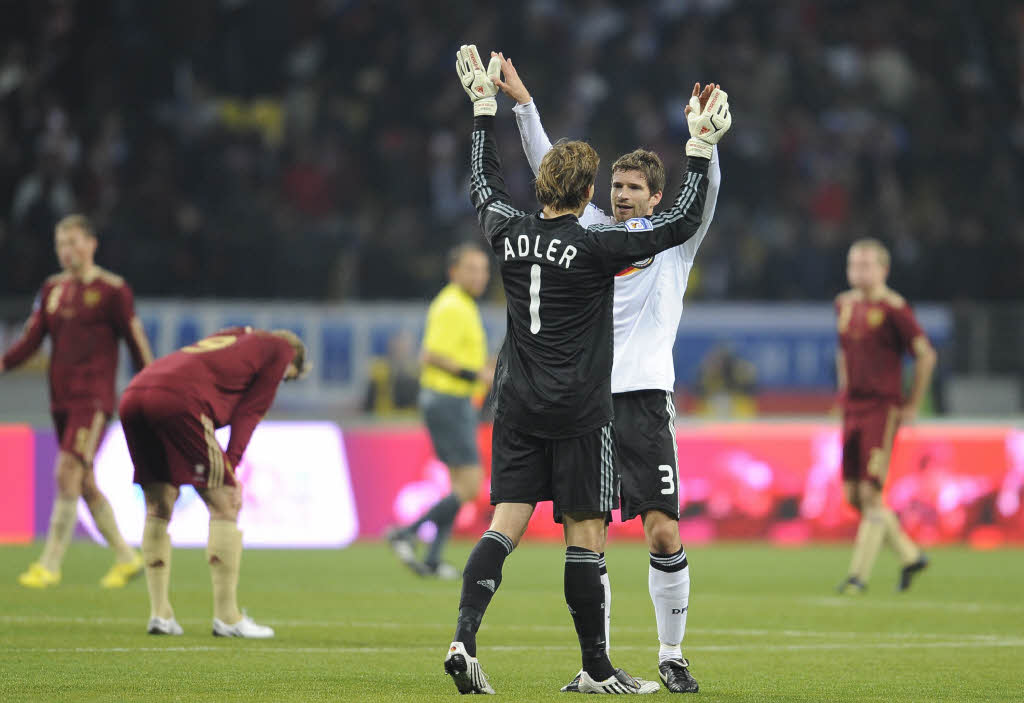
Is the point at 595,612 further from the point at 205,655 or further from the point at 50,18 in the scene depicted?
the point at 50,18

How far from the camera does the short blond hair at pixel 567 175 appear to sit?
6031mm

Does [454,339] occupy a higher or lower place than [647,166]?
lower

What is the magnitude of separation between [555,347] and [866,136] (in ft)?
62.2

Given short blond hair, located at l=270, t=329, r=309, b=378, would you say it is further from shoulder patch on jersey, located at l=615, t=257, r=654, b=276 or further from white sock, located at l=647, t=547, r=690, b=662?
white sock, located at l=647, t=547, r=690, b=662

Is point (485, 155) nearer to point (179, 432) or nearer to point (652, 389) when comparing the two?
point (652, 389)

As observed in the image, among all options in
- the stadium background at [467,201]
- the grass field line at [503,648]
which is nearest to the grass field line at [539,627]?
the grass field line at [503,648]

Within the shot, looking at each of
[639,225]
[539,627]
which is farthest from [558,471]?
[539,627]

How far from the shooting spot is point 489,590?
6.00m

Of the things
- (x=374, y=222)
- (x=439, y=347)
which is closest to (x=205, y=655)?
(x=439, y=347)

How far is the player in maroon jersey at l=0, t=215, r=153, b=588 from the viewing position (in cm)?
1076

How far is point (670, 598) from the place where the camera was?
6.50 meters

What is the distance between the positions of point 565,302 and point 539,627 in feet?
10.8

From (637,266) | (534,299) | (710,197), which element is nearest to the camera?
(534,299)

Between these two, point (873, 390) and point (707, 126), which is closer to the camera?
point (707, 126)
